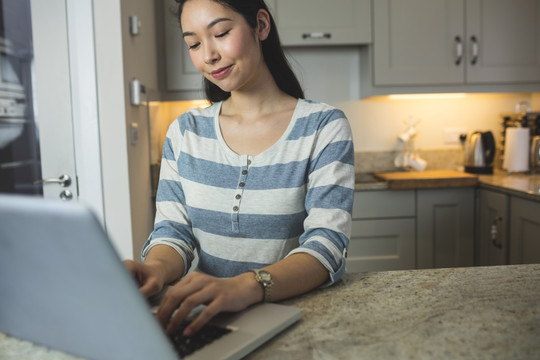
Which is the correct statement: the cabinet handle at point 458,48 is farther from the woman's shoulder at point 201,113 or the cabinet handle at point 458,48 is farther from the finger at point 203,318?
the finger at point 203,318

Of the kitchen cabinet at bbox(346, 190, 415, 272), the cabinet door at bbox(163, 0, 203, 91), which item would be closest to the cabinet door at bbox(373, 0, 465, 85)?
the kitchen cabinet at bbox(346, 190, 415, 272)

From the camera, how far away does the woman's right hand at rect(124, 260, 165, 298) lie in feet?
2.50

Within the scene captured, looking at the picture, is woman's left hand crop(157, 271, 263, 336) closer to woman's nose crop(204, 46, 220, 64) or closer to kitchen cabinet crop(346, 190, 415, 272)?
woman's nose crop(204, 46, 220, 64)

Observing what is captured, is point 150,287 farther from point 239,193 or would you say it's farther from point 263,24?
point 263,24

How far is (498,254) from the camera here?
2447 mm

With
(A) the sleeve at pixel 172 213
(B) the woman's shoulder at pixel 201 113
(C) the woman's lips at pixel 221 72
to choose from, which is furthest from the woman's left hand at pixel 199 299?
(B) the woman's shoulder at pixel 201 113

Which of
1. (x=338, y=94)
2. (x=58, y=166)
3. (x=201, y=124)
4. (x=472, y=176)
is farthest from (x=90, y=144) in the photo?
(x=472, y=176)

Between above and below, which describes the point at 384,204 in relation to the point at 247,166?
below

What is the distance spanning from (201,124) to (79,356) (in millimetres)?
757

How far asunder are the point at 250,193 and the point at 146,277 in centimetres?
36

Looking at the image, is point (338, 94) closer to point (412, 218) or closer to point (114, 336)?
point (412, 218)

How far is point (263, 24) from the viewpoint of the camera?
115cm

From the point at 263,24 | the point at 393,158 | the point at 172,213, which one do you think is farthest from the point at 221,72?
the point at 393,158

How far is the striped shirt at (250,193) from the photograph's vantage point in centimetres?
107
